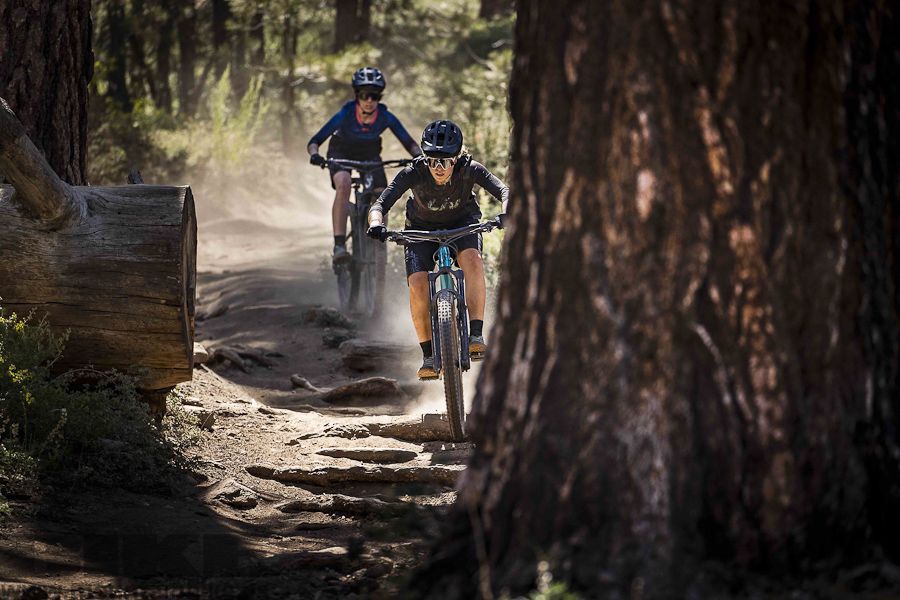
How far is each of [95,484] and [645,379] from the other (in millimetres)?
3703

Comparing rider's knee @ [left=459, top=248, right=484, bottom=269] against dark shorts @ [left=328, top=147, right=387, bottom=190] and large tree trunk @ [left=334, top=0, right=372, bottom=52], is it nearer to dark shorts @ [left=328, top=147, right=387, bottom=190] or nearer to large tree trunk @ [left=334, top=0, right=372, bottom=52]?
dark shorts @ [left=328, top=147, right=387, bottom=190]

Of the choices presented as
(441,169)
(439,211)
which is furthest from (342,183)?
(441,169)

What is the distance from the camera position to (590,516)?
285 centimetres

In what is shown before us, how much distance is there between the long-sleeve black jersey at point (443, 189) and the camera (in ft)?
24.6

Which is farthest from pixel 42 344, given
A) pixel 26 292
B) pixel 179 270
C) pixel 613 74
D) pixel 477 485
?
pixel 613 74

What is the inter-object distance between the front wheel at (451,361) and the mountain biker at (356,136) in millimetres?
4639

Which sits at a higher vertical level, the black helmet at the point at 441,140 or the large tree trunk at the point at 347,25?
the large tree trunk at the point at 347,25

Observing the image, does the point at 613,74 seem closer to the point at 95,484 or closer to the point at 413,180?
the point at 95,484

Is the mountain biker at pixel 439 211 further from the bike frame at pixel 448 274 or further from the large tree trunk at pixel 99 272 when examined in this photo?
the large tree trunk at pixel 99 272

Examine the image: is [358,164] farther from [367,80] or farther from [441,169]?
[441,169]

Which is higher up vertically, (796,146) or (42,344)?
(796,146)

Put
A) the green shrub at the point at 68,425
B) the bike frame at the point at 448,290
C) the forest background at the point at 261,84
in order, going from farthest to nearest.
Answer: the forest background at the point at 261,84
the bike frame at the point at 448,290
the green shrub at the point at 68,425

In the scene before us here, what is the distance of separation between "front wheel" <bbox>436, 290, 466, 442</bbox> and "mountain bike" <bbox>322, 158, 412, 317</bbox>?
4.19 metres

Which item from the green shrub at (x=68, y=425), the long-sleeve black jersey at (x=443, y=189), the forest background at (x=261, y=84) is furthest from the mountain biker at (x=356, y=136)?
the forest background at (x=261, y=84)
